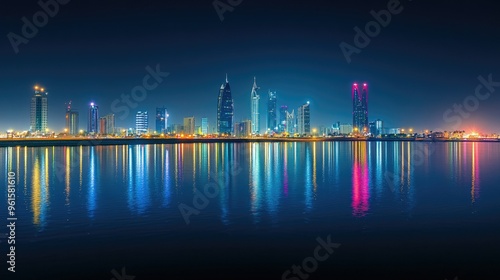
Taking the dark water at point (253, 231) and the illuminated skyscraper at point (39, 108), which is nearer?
the dark water at point (253, 231)

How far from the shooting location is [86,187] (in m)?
29.9

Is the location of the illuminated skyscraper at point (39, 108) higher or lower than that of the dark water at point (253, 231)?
higher

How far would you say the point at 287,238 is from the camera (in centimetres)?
1566

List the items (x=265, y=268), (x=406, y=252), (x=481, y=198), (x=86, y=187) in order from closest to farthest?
1. (x=265, y=268)
2. (x=406, y=252)
3. (x=481, y=198)
4. (x=86, y=187)

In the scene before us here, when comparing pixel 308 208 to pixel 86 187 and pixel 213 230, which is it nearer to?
pixel 213 230

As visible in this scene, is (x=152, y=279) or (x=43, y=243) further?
(x=43, y=243)

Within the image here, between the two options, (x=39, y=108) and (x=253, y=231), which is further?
(x=39, y=108)

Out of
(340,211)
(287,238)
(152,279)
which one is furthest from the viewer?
(340,211)

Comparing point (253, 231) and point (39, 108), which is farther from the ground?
point (39, 108)

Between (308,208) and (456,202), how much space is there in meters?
9.28

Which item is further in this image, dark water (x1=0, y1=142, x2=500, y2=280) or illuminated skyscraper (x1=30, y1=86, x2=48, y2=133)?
illuminated skyscraper (x1=30, y1=86, x2=48, y2=133)

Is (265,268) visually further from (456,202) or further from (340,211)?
(456,202)

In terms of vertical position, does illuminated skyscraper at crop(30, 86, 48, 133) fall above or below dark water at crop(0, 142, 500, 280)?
above

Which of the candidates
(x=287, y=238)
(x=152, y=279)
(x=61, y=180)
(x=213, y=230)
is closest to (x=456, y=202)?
(x=287, y=238)
